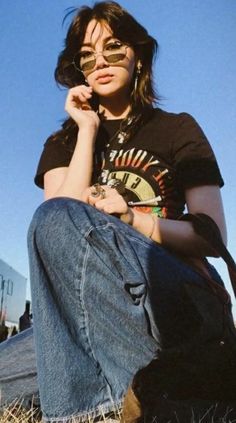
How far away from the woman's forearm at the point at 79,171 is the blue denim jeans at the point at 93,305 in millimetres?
475

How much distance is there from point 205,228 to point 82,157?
715mm

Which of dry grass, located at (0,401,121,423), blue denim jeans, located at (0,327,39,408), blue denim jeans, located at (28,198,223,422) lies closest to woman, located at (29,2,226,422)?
blue denim jeans, located at (28,198,223,422)

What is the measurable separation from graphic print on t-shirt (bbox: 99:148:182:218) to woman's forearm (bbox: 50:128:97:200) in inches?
4.7

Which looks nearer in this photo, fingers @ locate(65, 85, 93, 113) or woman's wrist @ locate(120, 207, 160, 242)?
woman's wrist @ locate(120, 207, 160, 242)

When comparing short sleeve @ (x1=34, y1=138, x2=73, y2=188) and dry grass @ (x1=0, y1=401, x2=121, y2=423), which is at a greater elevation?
short sleeve @ (x1=34, y1=138, x2=73, y2=188)

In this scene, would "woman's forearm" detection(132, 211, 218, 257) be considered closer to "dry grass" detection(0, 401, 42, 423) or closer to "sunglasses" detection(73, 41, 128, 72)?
"dry grass" detection(0, 401, 42, 423)

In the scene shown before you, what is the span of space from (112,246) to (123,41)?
1.36 meters

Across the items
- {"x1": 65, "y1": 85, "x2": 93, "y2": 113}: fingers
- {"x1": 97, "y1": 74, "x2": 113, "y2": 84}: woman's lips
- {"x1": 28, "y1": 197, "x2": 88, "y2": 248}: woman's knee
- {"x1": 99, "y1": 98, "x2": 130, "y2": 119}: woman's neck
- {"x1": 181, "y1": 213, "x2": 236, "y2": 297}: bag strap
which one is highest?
{"x1": 97, "y1": 74, "x2": 113, "y2": 84}: woman's lips

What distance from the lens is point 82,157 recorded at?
7.38 feet

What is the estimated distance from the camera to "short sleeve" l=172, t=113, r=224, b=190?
6.92 ft

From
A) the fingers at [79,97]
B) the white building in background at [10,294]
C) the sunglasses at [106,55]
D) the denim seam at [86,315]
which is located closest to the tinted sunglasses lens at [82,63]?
the sunglasses at [106,55]

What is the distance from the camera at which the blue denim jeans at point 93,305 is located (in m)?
1.63

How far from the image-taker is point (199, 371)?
61.5 inches

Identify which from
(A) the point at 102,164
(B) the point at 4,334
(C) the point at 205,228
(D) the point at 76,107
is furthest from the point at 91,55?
(B) the point at 4,334
